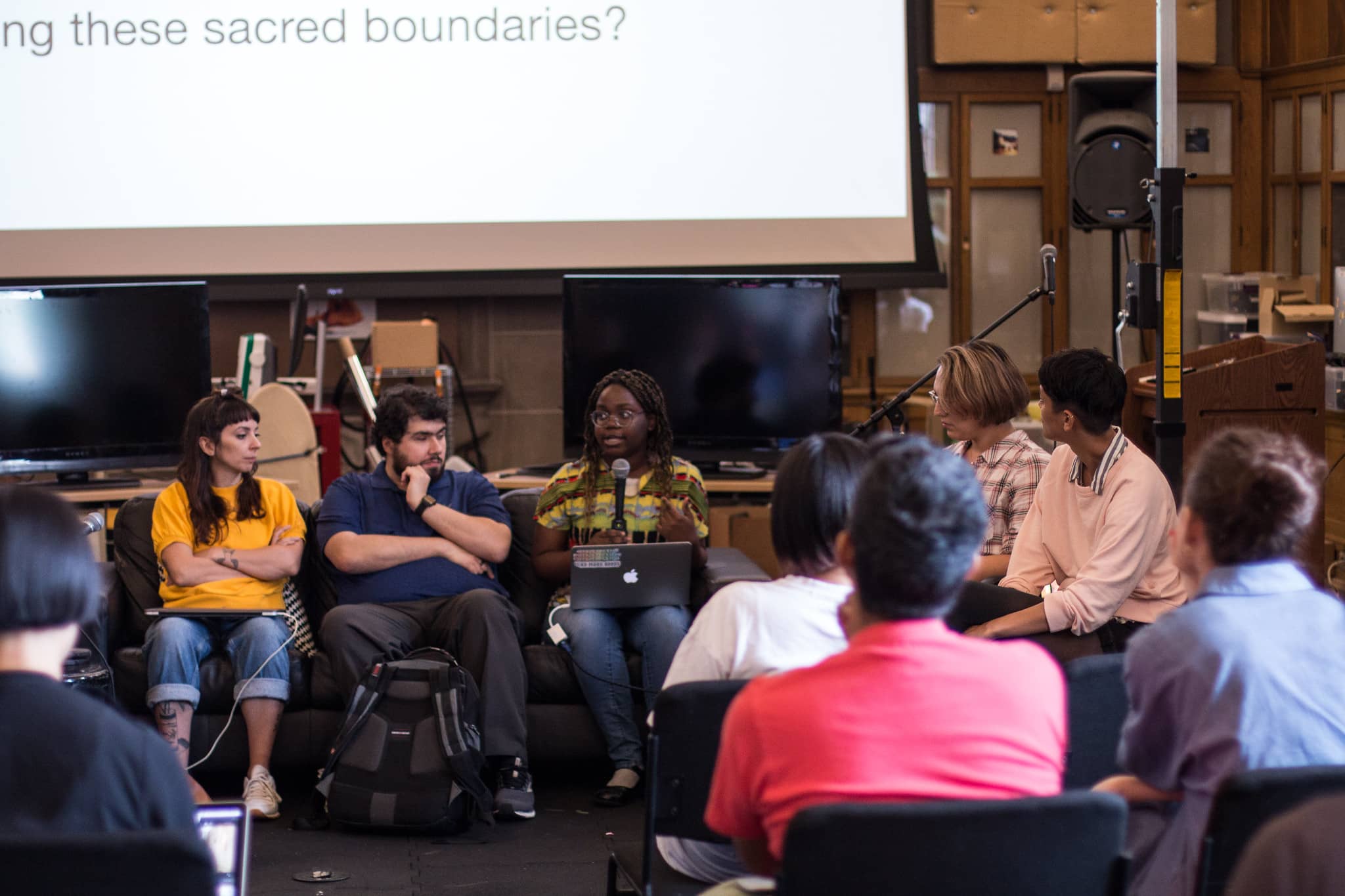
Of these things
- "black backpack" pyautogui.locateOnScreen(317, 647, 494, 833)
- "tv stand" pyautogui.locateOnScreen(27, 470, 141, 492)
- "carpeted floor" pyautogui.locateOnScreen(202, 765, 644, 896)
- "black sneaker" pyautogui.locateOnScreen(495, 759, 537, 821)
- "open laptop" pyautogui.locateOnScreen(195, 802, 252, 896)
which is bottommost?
"carpeted floor" pyautogui.locateOnScreen(202, 765, 644, 896)

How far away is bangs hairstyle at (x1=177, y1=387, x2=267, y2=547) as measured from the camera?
3910mm

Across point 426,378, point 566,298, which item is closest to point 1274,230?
point 566,298

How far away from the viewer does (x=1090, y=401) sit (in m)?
3.09

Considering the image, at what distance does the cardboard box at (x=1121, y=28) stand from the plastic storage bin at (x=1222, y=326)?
1196mm

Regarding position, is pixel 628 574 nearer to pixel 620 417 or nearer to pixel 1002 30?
pixel 620 417

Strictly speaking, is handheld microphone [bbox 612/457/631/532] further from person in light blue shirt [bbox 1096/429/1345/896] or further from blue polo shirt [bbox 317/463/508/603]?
person in light blue shirt [bbox 1096/429/1345/896]

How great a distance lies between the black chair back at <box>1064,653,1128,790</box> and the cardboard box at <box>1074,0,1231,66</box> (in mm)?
5073

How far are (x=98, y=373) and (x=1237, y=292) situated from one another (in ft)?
15.5

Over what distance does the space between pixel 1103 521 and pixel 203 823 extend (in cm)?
194

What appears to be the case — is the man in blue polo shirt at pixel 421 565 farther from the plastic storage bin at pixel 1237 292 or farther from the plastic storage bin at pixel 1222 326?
the plastic storage bin at pixel 1237 292

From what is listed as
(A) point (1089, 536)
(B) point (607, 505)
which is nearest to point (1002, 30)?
(B) point (607, 505)

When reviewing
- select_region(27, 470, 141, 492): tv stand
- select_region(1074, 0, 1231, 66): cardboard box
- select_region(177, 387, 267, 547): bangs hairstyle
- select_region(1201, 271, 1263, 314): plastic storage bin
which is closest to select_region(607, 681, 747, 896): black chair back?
select_region(177, 387, 267, 547): bangs hairstyle

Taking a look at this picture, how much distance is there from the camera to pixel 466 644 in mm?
3773

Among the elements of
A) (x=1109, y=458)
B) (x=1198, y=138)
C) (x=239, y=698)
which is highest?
(x=1198, y=138)
